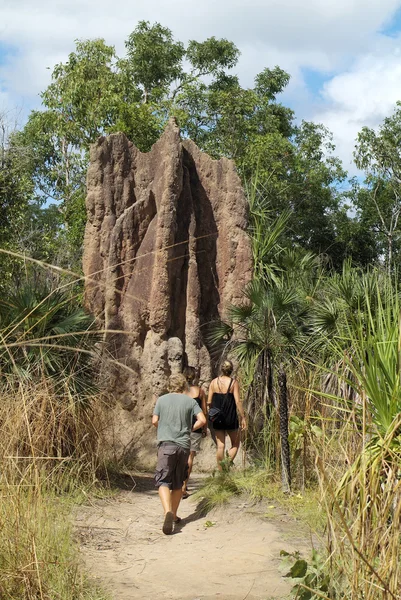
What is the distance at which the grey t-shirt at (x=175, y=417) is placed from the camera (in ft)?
27.0

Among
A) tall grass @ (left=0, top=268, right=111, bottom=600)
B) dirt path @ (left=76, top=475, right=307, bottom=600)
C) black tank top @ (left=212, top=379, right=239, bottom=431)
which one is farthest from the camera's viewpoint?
black tank top @ (left=212, top=379, right=239, bottom=431)

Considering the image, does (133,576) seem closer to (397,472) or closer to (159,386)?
(397,472)

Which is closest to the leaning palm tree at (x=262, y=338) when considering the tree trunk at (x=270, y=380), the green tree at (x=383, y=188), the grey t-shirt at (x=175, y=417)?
the tree trunk at (x=270, y=380)

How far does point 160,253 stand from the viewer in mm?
12375

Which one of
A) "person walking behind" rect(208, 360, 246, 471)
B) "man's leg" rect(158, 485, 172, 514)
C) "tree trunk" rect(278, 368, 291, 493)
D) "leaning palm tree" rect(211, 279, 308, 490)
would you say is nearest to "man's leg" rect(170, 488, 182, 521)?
"man's leg" rect(158, 485, 172, 514)

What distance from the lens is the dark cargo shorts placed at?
816 cm

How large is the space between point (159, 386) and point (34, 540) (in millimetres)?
7522

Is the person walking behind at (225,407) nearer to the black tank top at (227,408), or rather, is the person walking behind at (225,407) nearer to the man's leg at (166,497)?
the black tank top at (227,408)

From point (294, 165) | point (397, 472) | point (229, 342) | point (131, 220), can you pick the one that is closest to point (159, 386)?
point (229, 342)

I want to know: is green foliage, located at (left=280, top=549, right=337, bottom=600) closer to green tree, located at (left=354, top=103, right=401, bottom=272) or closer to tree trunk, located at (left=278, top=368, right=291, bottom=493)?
tree trunk, located at (left=278, top=368, right=291, bottom=493)

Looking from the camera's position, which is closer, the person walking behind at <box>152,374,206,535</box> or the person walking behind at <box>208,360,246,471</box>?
the person walking behind at <box>152,374,206,535</box>

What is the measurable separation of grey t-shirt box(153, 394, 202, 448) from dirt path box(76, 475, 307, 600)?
0.93 meters

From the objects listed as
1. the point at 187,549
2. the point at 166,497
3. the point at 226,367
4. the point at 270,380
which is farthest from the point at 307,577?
the point at 270,380

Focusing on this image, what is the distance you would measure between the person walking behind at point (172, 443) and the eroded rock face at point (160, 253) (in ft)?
12.5
